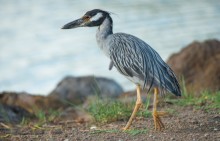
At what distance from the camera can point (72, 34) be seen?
1728cm

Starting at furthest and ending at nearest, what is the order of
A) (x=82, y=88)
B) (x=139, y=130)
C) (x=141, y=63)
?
(x=82, y=88)
(x=141, y=63)
(x=139, y=130)

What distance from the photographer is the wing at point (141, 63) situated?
7.20 meters

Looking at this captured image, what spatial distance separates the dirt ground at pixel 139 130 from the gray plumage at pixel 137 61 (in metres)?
0.44

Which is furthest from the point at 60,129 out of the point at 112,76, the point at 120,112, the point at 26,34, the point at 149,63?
the point at 26,34

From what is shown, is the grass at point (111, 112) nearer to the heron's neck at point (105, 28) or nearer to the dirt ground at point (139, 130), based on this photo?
the dirt ground at point (139, 130)

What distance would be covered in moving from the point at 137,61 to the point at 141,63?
5cm

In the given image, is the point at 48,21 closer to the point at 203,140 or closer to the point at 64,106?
the point at 64,106

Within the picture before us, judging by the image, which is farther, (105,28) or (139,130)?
(105,28)

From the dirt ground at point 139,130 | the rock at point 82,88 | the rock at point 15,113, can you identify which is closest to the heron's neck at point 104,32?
the dirt ground at point 139,130

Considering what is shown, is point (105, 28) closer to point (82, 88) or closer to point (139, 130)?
point (139, 130)

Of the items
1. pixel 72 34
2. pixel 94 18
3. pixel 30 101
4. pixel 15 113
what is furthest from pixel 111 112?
pixel 72 34

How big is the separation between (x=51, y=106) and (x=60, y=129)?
329 centimetres

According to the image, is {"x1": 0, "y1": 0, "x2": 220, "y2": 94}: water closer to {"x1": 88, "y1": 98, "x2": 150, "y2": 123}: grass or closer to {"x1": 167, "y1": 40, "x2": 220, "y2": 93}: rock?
{"x1": 167, "y1": 40, "x2": 220, "y2": 93}: rock

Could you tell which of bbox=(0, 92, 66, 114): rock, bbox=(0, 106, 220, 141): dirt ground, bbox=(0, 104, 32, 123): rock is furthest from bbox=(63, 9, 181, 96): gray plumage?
bbox=(0, 92, 66, 114): rock
